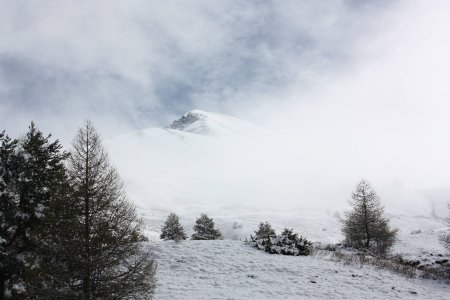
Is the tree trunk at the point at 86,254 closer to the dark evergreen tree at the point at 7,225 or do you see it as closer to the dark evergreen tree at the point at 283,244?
Result: the dark evergreen tree at the point at 7,225

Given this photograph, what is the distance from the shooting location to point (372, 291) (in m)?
18.4

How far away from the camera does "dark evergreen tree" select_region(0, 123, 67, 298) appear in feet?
51.1

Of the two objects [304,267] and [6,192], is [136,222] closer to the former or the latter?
[6,192]

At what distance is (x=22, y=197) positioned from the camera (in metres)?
16.6

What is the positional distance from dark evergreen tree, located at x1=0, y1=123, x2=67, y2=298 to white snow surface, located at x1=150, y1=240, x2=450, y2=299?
580 cm

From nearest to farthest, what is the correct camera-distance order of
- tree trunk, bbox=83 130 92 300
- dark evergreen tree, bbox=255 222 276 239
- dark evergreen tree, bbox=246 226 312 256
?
tree trunk, bbox=83 130 92 300
dark evergreen tree, bbox=246 226 312 256
dark evergreen tree, bbox=255 222 276 239

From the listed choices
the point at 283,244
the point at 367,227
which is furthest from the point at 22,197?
the point at 367,227

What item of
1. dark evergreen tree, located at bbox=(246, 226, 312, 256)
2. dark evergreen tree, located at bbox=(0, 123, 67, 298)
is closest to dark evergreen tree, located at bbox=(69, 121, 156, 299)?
dark evergreen tree, located at bbox=(0, 123, 67, 298)

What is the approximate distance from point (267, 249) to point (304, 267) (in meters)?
3.76

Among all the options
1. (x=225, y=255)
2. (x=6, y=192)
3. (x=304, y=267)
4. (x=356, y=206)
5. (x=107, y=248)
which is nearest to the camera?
(x=107, y=248)

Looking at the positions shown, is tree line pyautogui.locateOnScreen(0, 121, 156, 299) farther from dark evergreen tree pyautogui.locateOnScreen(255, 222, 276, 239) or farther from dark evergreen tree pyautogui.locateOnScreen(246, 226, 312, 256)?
dark evergreen tree pyautogui.locateOnScreen(255, 222, 276, 239)

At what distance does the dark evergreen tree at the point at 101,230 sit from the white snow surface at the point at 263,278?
14.0 ft

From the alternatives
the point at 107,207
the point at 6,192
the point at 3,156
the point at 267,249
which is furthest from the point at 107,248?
the point at 267,249

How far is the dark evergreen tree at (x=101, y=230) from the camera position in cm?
1224
